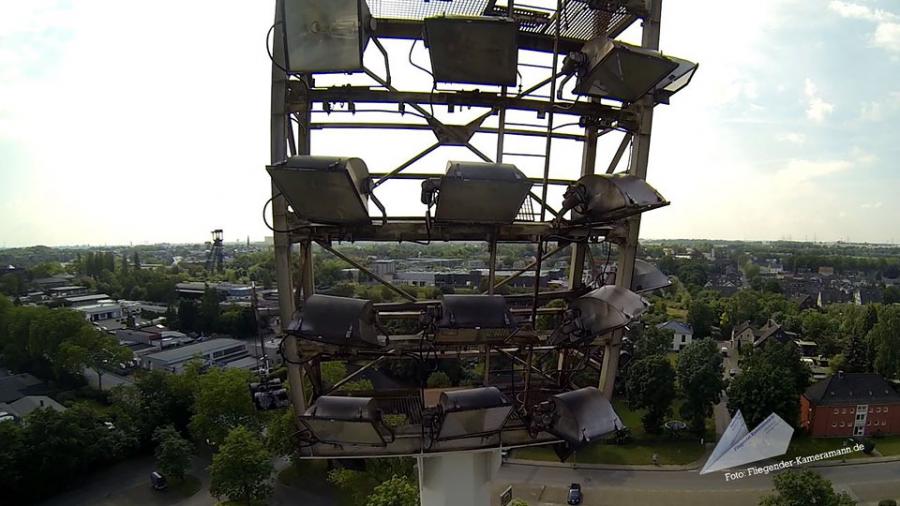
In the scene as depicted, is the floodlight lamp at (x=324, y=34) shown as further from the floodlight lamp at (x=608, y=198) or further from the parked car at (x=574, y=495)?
the parked car at (x=574, y=495)

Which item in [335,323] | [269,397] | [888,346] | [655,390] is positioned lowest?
[655,390]

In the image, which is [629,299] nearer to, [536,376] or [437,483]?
[536,376]

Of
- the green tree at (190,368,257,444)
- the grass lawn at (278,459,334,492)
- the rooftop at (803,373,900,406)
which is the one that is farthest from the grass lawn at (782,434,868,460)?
the green tree at (190,368,257,444)

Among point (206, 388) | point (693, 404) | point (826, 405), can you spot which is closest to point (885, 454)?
point (826, 405)

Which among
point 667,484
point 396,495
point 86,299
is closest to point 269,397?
point 396,495

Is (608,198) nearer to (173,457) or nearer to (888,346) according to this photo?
(173,457)

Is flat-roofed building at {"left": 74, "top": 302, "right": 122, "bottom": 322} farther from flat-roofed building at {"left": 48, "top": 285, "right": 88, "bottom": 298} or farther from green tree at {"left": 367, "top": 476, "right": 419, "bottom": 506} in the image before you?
green tree at {"left": 367, "top": 476, "right": 419, "bottom": 506}

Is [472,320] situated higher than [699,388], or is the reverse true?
[472,320]
